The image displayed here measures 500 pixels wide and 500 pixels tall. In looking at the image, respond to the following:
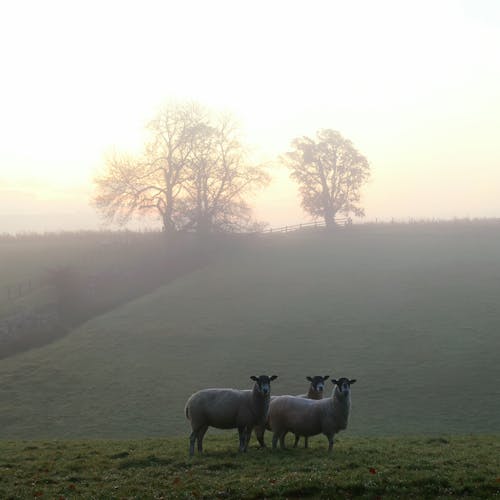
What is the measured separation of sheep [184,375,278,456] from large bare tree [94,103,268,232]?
176ft

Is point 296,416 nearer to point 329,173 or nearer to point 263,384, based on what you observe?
point 263,384

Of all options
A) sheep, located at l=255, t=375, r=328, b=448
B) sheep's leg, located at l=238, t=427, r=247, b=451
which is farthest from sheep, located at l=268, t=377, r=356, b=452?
sheep's leg, located at l=238, t=427, r=247, b=451

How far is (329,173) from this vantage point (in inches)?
3332

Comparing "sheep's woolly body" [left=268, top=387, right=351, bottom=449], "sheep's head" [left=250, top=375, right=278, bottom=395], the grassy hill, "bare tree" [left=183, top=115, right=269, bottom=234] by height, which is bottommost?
the grassy hill

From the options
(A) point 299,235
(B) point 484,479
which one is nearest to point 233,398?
(B) point 484,479

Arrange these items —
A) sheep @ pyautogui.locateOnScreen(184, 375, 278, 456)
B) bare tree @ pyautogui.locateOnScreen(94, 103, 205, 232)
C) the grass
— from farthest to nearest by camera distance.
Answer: bare tree @ pyautogui.locateOnScreen(94, 103, 205, 232) → sheep @ pyautogui.locateOnScreen(184, 375, 278, 456) → the grass

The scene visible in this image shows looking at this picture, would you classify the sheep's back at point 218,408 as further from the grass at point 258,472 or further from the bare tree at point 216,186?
the bare tree at point 216,186

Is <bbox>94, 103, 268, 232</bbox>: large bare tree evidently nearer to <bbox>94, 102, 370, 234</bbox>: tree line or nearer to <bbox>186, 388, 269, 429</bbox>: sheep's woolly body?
<bbox>94, 102, 370, 234</bbox>: tree line

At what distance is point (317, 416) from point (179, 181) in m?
55.8

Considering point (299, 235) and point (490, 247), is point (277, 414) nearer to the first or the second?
A: point (490, 247)

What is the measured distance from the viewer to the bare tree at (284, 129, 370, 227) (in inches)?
3314

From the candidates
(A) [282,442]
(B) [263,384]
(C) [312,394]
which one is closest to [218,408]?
(B) [263,384]

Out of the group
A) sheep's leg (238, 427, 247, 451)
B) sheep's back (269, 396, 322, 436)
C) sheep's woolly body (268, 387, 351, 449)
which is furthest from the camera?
sheep's back (269, 396, 322, 436)

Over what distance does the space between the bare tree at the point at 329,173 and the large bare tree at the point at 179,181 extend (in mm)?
15861
